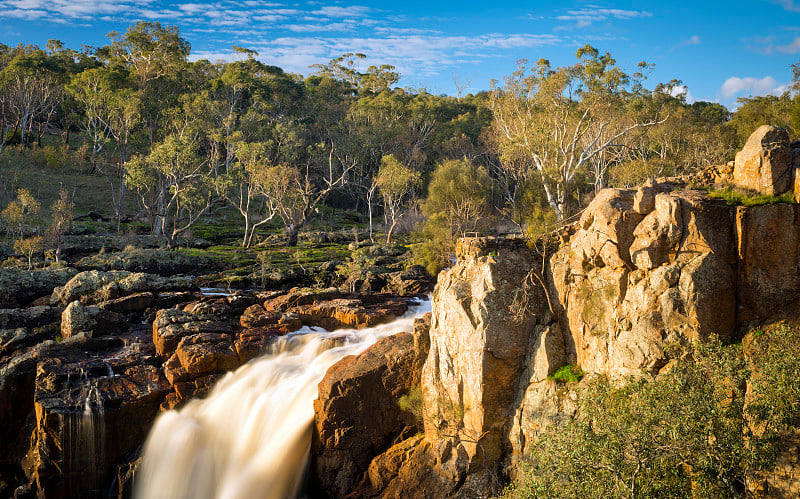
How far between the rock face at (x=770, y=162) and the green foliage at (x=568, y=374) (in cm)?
765

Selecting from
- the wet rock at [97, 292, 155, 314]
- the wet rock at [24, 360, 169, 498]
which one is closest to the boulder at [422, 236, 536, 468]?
the wet rock at [24, 360, 169, 498]

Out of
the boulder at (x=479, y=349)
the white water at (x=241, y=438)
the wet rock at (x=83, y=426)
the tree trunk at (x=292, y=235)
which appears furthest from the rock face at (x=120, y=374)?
the tree trunk at (x=292, y=235)

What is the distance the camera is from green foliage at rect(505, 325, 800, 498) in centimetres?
1120

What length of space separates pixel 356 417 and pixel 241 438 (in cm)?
498

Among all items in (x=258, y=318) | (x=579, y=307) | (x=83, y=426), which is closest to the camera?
(x=579, y=307)

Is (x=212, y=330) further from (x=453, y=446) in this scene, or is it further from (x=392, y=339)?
(x=453, y=446)

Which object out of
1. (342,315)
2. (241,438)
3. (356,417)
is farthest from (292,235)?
(356,417)

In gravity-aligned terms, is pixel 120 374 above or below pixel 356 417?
above

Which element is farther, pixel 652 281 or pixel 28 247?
pixel 28 247

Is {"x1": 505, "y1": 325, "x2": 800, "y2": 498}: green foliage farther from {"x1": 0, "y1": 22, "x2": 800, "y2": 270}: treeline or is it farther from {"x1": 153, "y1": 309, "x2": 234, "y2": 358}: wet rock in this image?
{"x1": 0, "y1": 22, "x2": 800, "y2": 270}: treeline

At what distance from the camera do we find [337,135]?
3243 inches

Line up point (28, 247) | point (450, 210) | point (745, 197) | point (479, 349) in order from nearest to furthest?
point (745, 197) → point (479, 349) → point (28, 247) → point (450, 210)

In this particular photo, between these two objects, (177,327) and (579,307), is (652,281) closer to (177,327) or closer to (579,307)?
(579,307)

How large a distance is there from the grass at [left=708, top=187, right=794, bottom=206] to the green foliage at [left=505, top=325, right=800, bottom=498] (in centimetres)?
475
